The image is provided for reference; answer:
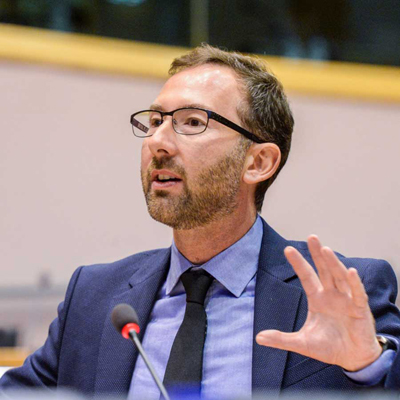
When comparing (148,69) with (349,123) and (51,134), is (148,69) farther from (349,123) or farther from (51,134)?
(349,123)

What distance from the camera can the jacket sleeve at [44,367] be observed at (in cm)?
166

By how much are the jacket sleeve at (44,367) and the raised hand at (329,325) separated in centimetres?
72

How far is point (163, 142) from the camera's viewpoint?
162 cm

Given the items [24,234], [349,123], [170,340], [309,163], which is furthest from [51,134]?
[170,340]

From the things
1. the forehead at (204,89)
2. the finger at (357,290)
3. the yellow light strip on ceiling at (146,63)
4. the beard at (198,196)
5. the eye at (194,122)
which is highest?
the yellow light strip on ceiling at (146,63)

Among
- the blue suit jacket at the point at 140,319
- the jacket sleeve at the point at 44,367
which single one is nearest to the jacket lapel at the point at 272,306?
the blue suit jacket at the point at 140,319

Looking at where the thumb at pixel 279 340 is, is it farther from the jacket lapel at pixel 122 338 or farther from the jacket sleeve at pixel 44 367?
the jacket sleeve at pixel 44 367

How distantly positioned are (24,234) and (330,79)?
2050mm

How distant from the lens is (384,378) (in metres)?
1.28

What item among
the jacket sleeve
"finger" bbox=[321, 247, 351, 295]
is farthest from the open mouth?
"finger" bbox=[321, 247, 351, 295]

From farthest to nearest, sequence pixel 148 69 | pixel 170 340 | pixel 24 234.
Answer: pixel 148 69 < pixel 24 234 < pixel 170 340

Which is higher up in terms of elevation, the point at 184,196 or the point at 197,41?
the point at 197,41

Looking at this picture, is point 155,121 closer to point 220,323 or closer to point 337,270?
point 220,323

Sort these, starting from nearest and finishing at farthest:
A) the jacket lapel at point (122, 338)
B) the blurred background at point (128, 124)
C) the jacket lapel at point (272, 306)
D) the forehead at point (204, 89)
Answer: the jacket lapel at point (272, 306) < the jacket lapel at point (122, 338) < the forehead at point (204, 89) < the blurred background at point (128, 124)
